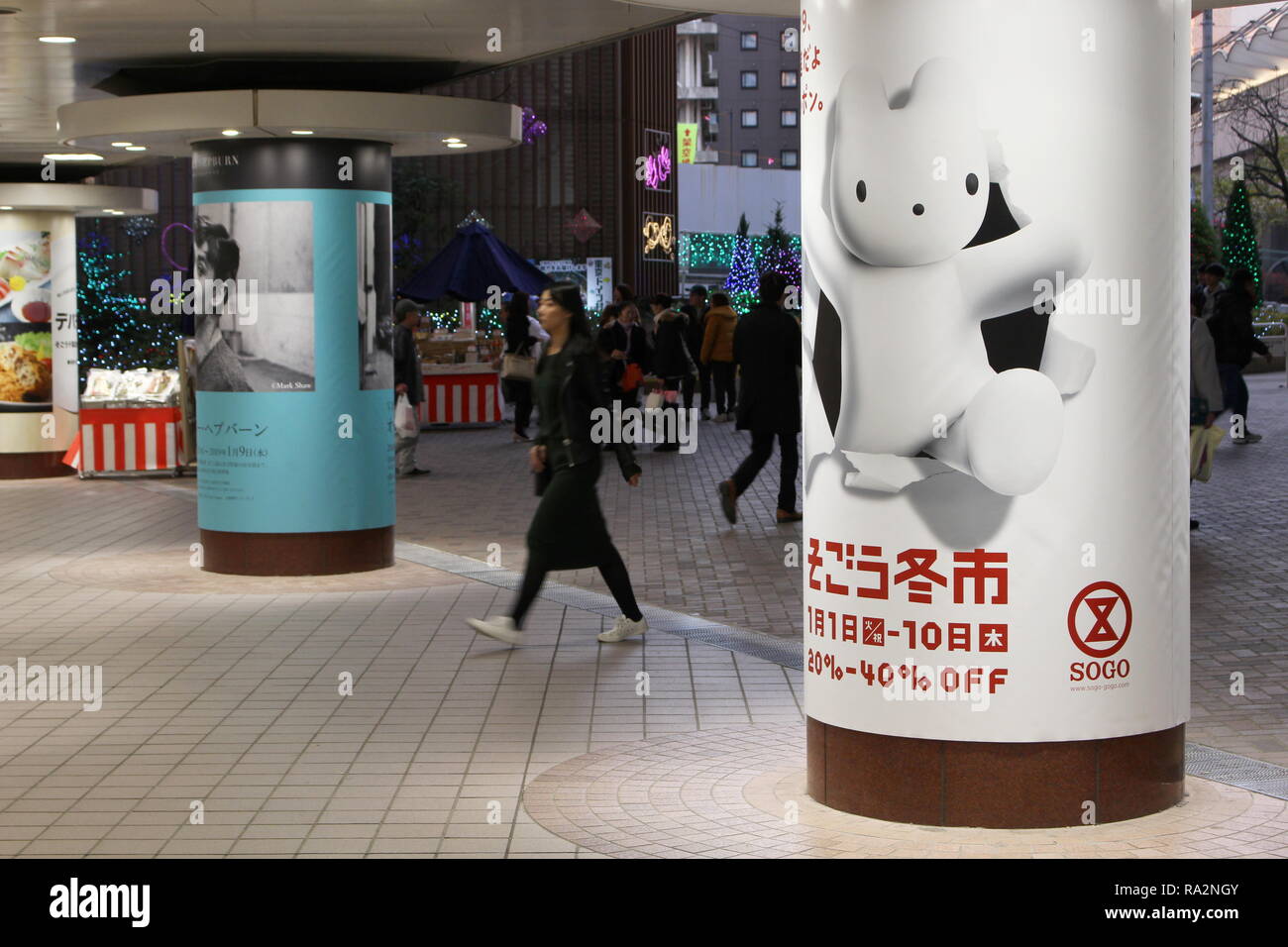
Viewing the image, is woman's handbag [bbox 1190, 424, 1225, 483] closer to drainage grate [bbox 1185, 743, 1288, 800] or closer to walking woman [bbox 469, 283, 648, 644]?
walking woman [bbox 469, 283, 648, 644]

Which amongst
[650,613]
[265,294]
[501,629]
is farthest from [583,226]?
[501,629]

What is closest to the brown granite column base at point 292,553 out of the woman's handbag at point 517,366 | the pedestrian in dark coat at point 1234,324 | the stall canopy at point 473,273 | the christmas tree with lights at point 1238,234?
the woman's handbag at point 517,366

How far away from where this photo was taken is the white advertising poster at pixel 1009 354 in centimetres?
554

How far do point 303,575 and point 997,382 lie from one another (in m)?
7.37

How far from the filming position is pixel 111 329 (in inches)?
1029

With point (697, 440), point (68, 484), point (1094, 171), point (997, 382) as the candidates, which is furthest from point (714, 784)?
point (697, 440)

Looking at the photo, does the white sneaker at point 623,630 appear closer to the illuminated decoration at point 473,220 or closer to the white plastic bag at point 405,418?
the white plastic bag at point 405,418

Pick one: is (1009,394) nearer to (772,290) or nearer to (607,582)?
(607,582)

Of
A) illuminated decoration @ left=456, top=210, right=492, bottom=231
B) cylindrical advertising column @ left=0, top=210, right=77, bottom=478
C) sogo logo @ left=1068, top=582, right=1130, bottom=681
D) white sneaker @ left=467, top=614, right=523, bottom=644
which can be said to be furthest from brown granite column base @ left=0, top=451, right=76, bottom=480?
sogo logo @ left=1068, top=582, right=1130, bottom=681

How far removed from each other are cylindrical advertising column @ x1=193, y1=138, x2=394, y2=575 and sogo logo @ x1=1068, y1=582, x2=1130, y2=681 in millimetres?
7300

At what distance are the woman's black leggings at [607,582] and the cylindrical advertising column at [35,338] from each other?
12.3 metres

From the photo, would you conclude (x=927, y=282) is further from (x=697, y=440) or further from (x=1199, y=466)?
(x=697, y=440)

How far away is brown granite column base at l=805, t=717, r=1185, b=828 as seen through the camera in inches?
221

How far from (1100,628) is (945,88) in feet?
6.03
